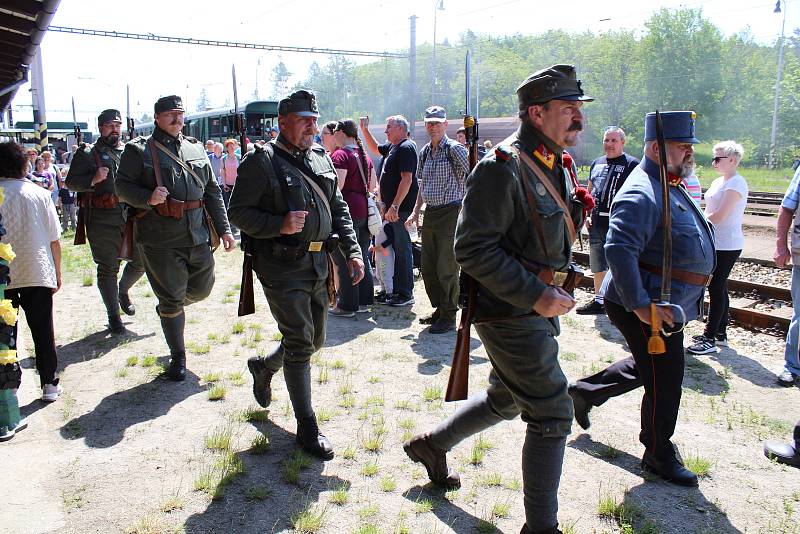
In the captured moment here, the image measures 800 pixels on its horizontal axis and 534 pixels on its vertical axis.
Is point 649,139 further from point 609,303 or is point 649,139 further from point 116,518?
point 116,518

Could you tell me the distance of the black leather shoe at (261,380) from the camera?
4.68 m

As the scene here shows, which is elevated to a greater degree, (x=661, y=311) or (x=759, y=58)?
(x=759, y=58)

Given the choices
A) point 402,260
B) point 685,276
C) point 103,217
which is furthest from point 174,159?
point 685,276

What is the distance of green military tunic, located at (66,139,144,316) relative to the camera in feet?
22.9

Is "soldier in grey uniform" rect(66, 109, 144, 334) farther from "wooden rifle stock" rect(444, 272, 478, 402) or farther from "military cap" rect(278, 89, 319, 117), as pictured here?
"wooden rifle stock" rect(444, 272, 478, 402)

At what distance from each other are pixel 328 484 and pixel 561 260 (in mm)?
1819

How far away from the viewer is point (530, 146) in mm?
3133

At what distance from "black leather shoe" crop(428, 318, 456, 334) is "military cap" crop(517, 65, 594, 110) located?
4169mm

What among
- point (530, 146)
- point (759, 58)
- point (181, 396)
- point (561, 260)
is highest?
point (759, 58)

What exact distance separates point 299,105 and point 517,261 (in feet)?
6.03

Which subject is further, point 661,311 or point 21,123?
point 21,123

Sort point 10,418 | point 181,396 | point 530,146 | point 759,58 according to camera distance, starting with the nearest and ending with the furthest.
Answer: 1. point 530,146
2. point 10,418
3. point 181,396
4. point 759,58

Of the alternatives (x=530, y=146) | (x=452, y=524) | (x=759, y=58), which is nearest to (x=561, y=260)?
(x=530, y=146)

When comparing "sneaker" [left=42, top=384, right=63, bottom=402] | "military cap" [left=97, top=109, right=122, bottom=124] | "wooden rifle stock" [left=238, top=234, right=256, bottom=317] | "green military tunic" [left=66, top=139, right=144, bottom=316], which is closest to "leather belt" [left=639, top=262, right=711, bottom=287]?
"wooden rifle stock" [left=238, top=234, right=256, bottom=317]
